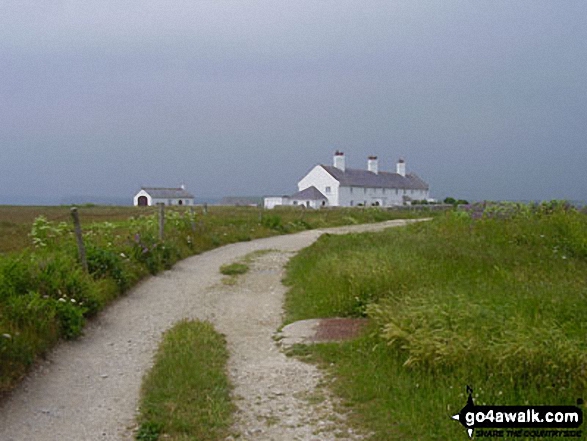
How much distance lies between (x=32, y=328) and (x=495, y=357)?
5.85m

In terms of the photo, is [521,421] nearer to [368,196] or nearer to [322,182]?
[322,182]

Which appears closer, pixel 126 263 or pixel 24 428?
pixel 24 428

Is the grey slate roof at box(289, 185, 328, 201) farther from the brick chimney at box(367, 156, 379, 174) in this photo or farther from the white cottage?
the brick chimney at box(367, 156, 379, 174)

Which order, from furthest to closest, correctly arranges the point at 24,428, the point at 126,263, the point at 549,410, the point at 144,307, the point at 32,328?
the point at 126,263 < the point at 144,307 < the point at 32,328 < the point at 24,428 < the point at 549,410

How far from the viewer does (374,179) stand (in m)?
79.2

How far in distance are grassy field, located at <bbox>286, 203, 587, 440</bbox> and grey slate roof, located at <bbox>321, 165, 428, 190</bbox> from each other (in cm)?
6236

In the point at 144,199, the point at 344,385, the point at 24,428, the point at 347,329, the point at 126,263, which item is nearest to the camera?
the point at 24,428

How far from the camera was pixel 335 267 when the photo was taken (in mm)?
11281

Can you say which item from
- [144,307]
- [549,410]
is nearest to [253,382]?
[549,410]

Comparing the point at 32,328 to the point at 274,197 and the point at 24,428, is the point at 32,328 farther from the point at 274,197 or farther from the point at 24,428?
the point at 274,197

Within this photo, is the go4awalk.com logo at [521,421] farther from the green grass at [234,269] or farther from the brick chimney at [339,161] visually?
the brick chimney at [339,161]

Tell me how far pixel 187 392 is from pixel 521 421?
344cm

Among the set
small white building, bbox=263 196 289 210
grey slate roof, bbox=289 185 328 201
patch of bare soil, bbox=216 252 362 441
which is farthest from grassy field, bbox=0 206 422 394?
small white building, bbox=263 196 289 210

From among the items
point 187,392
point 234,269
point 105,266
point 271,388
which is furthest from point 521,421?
point 234,269
